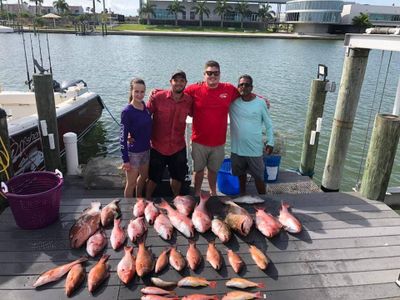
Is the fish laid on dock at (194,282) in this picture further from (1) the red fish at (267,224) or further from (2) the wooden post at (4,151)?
(2) the wooden post at (4,151)

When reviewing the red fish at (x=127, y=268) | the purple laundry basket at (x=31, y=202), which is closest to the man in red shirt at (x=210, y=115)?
the red fish at (x=127, y=268)

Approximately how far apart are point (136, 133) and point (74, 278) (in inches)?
70.1

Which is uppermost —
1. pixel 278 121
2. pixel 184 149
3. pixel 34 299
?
pixel 184 149

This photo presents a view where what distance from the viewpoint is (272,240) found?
11.8ft

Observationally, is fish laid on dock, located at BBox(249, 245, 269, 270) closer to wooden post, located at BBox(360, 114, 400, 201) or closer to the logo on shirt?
the logo on shirt

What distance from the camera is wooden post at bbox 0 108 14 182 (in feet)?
13.4

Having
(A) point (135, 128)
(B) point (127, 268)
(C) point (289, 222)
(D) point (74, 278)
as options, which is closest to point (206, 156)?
(A) point (135, 128)

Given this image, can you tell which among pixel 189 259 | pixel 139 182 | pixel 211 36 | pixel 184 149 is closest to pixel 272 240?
pixel 189 259

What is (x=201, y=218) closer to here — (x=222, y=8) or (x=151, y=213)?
(x=151, y=213)

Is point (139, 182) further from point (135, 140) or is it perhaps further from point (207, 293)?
point (207, 293)

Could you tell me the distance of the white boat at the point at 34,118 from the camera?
244 inches

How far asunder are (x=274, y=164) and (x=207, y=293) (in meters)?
3.16

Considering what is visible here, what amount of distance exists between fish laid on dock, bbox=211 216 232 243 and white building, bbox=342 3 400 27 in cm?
8214

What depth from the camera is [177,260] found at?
3.18 meters
